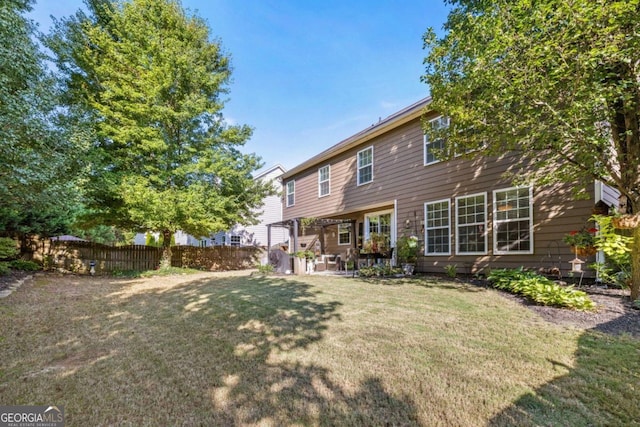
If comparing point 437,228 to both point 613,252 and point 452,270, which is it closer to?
point 452,270

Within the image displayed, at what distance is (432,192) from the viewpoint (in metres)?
9.19

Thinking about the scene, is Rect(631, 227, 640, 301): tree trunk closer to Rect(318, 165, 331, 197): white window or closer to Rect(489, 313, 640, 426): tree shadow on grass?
Rect(489, 313, 640, 426): tree shadow on grass

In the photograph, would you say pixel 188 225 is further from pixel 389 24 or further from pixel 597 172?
pixel 597 172

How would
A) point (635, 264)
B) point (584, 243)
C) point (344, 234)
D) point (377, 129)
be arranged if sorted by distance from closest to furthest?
point (635, 264) → point (584, 243) → point (377, 129) → point (344, 234)

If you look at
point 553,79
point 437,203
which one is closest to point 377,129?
point 437,203

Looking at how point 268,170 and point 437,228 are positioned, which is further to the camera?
point 268,170

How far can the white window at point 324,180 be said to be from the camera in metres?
13.6

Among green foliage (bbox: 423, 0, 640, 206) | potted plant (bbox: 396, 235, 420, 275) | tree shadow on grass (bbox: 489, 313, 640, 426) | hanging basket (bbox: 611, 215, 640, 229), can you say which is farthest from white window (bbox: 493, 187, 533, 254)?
tree shadow on grass (bbox: 489, 313, 640, 426)

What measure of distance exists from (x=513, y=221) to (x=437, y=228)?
2.05 m

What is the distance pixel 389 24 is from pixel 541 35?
6657 mm

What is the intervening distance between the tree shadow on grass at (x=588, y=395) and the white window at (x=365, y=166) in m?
8.91

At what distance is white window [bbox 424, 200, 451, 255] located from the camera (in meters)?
8.84

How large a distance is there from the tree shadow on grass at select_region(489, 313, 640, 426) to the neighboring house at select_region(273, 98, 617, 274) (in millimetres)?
4086

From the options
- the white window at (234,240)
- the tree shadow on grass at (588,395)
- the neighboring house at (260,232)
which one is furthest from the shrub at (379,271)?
the white window at (234,240)
